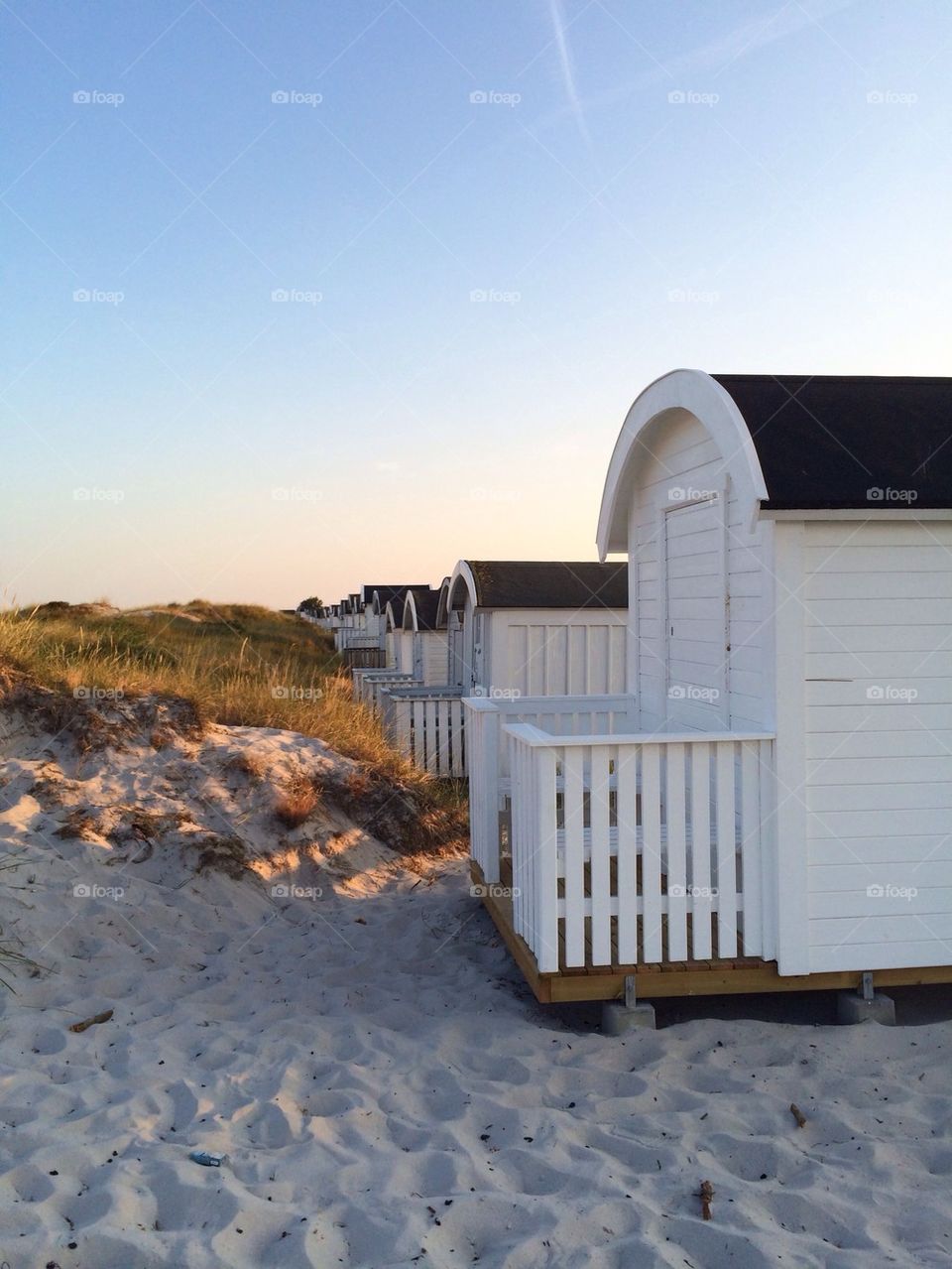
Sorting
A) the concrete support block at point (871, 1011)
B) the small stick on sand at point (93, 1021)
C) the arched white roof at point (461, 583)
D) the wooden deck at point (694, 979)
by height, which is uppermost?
the arched white roof at point (461, 583)

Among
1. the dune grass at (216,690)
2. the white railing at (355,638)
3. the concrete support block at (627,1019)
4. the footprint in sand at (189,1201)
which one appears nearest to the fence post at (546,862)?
the concrete support block at (627,1019)

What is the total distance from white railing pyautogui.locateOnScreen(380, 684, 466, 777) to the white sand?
7249 mm

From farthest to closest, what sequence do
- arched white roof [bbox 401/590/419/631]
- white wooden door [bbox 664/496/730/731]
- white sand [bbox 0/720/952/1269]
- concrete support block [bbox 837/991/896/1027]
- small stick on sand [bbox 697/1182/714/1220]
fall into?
arched white roof [bbox 401/590/419/631]
white wooden door [bbox 664/496/730/731]
concrete support block [bbox 837/991/896/1027]
small stick on sand [bbox 697/1182/714/1220]
white sand [bbox 0/720/952/1269]

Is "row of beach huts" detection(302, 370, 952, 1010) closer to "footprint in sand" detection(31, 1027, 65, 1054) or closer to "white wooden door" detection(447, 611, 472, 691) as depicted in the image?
"footprint in sand" detection(31, 1027, 65, 1054)

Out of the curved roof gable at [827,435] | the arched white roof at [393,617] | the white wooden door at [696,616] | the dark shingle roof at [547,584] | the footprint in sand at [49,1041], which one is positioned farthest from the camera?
the arched white roof at [393,617]

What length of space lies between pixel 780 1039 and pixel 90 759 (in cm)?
636

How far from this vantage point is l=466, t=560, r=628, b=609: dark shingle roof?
15688 mm

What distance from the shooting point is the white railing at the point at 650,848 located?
521cm

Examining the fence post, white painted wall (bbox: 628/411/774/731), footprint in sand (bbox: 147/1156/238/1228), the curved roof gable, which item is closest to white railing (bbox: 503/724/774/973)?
the fence post

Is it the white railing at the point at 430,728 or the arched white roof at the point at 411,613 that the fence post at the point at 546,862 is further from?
the arched white roof at the point at 411,613

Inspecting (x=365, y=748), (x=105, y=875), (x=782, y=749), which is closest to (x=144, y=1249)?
(x=782, y=749)

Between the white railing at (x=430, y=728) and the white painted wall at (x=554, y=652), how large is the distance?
122 centimetres

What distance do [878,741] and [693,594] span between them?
1.76 meters

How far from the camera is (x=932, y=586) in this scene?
548cm
